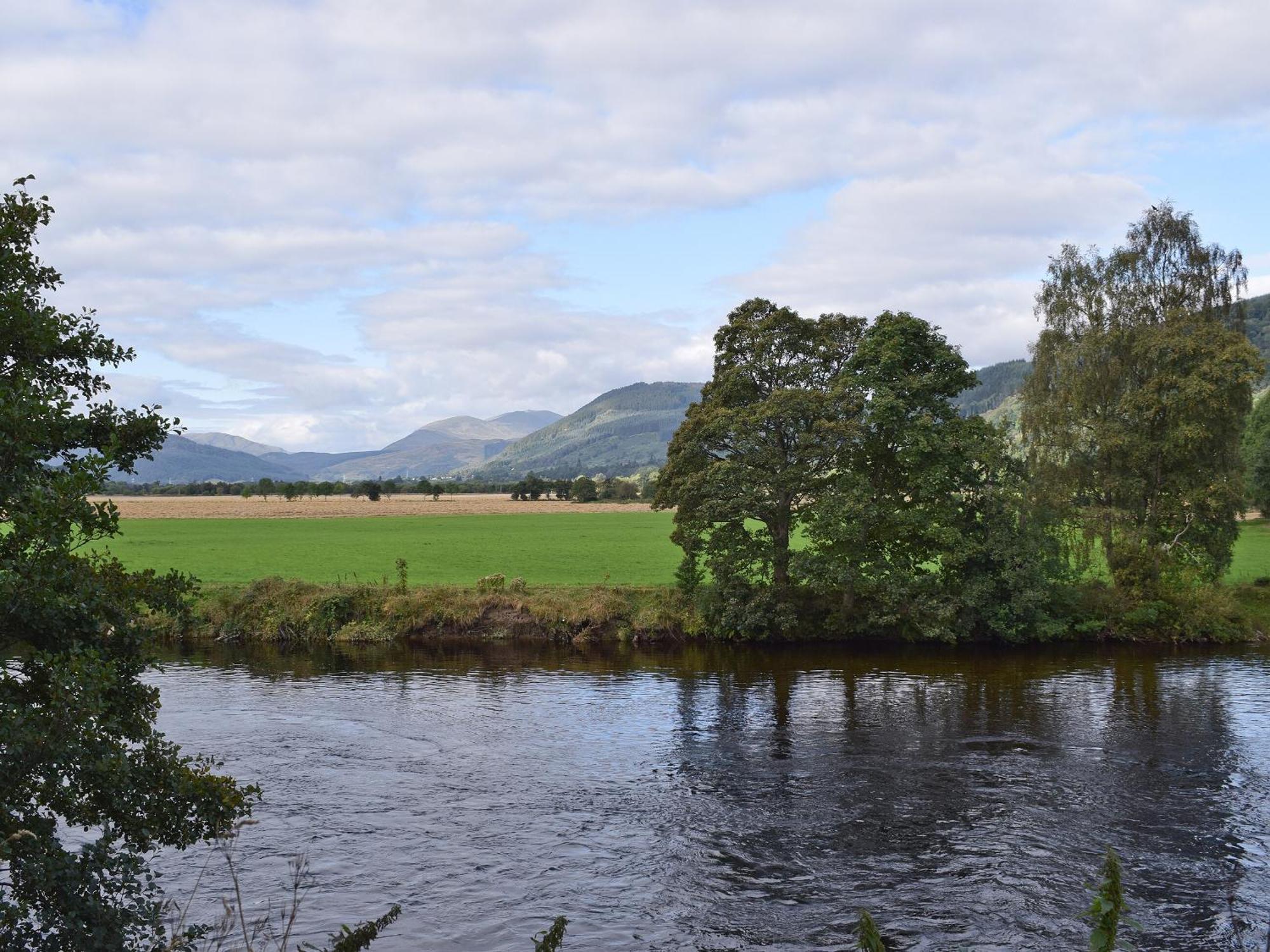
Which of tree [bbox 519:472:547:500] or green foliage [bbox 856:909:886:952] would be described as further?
tree [bbox 519:472:547:500]

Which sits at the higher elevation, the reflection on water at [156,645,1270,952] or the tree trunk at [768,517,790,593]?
the tree trunk at [768,517,790,593]

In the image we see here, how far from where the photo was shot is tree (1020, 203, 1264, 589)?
44.3 metres

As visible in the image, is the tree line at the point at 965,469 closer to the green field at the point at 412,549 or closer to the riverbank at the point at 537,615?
the riverbank at the point at 537,615

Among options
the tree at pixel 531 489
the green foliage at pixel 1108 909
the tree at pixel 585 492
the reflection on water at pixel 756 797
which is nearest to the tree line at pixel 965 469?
the reflection on water at pixel 756 797

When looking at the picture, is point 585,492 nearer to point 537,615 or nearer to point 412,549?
point 412,549

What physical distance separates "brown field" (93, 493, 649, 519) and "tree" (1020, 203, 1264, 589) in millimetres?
98764

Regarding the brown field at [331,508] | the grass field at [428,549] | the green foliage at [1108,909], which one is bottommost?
the grass field at [428,549]

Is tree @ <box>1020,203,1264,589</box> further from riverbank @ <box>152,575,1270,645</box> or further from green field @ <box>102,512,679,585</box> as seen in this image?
green field @ <box>102,512,679,585</box>

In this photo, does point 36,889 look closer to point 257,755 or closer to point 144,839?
point 144,839

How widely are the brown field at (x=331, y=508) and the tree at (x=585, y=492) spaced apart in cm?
265

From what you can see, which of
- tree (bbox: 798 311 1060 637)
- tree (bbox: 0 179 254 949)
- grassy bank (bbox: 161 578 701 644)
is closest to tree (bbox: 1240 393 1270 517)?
tree (bbox: 798 311 1060 637)

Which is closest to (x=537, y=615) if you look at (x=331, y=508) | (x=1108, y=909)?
(x=1108, y=909)

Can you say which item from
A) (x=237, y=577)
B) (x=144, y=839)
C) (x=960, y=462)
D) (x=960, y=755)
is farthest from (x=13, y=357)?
(x=237, y=577)

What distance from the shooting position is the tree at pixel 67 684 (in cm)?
1028
